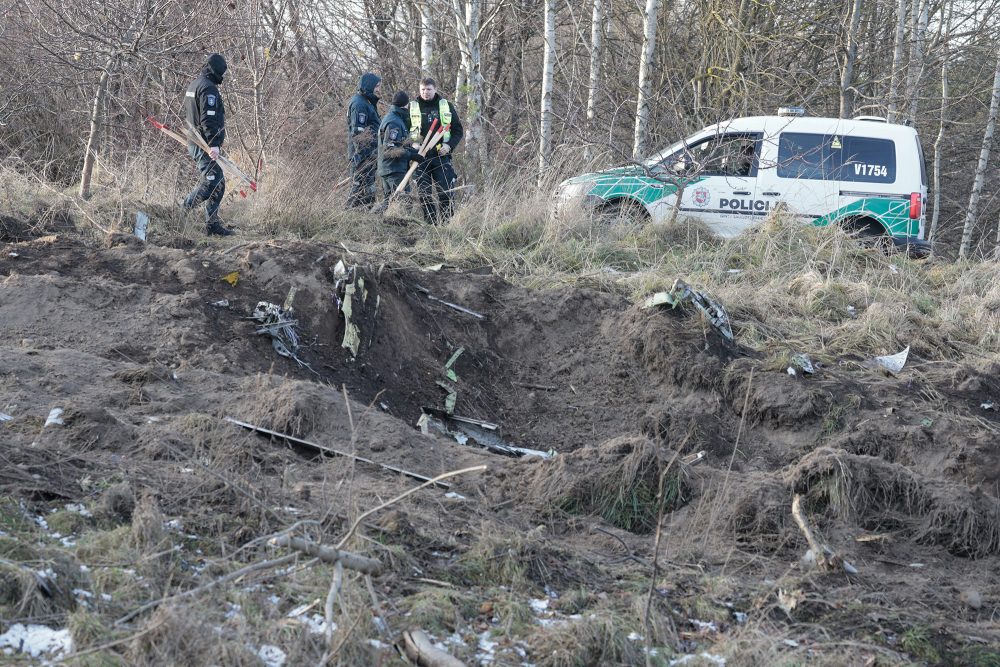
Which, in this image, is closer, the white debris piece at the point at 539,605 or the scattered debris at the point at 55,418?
the white debris piece at the point at 539,605

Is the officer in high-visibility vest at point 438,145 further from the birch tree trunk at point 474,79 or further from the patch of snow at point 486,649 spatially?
the patch of snow at point 486,649

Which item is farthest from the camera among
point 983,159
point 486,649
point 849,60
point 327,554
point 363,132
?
point 983,159

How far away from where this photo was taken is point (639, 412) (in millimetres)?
6809

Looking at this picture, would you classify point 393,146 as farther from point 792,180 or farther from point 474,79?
point 792,180

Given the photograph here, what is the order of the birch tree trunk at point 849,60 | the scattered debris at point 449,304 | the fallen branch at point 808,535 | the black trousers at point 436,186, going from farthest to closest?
the birch tree trunk at point 849,60 < the black trousers at point 436,186 < the scattered debris at point 449,304 < the fallen branch at point 808,535

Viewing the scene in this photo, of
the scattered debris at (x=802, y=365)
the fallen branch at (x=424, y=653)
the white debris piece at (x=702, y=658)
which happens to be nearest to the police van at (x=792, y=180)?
the scattered debris at (x=802, y=365)

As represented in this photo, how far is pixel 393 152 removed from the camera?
11.0 m

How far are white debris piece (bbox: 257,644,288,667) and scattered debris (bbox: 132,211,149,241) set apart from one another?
6258 mm

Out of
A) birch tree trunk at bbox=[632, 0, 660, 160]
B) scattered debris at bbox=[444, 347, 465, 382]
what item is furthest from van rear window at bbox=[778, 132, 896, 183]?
scattered debris at bbox=[444, 347, 465, 382]

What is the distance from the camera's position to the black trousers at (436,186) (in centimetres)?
1073

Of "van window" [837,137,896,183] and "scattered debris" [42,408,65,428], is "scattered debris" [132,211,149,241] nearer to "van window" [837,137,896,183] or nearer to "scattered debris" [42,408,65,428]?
"scattered debris" [42,408,65,428]

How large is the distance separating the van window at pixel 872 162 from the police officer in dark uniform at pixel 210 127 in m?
6.68

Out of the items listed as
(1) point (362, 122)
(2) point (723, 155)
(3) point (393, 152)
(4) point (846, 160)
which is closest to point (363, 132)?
(1) point (362, 122)

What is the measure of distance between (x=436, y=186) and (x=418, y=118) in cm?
85
